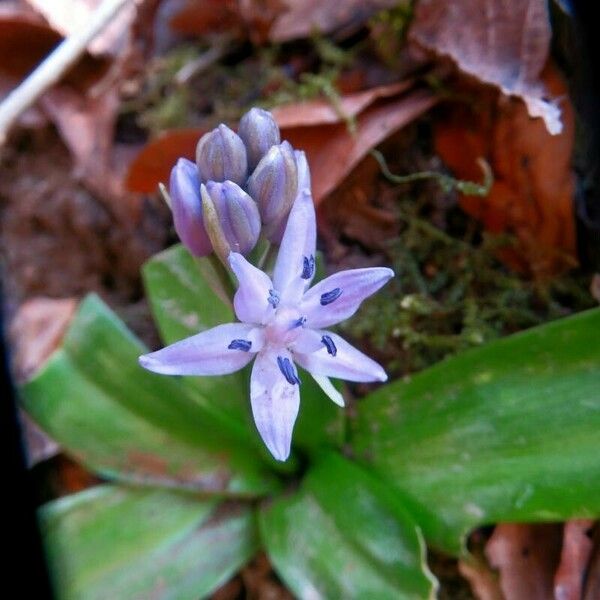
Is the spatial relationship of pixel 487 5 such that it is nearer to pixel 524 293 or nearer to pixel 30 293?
pixel 524 293

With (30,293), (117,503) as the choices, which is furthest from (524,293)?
(30,293)

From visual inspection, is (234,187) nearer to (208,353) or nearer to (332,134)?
(208,353)

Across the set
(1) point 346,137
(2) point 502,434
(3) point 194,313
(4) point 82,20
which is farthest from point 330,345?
(4) point 82,20

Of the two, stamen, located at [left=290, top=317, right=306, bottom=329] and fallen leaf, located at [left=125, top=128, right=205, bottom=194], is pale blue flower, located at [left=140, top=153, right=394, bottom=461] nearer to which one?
stamen, located at [left=290, top=317, right=306, bottom=329]

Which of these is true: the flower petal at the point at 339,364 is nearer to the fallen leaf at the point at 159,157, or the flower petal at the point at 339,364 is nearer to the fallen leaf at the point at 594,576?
the fallen leaf at the point at 594,576

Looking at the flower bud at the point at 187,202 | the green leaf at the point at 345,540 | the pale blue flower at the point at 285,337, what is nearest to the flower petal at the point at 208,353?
the pale blue flower at the point at 285,337
